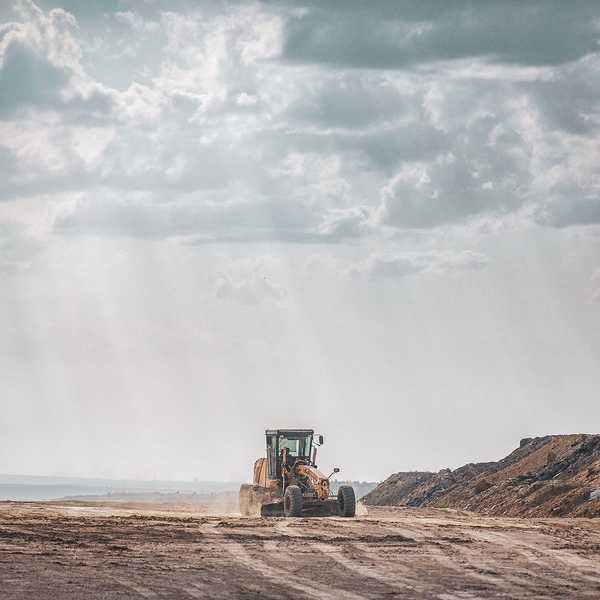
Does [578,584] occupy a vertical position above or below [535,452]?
below

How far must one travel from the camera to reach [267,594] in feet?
71.8

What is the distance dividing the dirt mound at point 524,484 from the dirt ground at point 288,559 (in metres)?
13.4

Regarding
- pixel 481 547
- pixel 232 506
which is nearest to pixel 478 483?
pixel 232 506

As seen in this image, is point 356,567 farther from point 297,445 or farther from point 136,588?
point 297,445

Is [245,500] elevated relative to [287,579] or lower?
elevated

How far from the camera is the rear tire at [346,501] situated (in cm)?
4594

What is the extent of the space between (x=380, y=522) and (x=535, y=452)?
39508 millimetres

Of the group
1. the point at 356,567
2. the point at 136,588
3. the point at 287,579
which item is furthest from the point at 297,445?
the point at 136,588

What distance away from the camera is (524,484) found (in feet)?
209

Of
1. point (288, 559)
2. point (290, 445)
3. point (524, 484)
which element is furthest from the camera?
point (524, 484)

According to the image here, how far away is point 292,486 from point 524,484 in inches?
860

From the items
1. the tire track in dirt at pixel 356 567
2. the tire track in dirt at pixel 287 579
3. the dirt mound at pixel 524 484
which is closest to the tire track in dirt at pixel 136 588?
the tire track in dirt at pixel 287 579

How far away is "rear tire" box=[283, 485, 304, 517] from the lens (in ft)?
146

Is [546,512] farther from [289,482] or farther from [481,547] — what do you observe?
[481,547]
